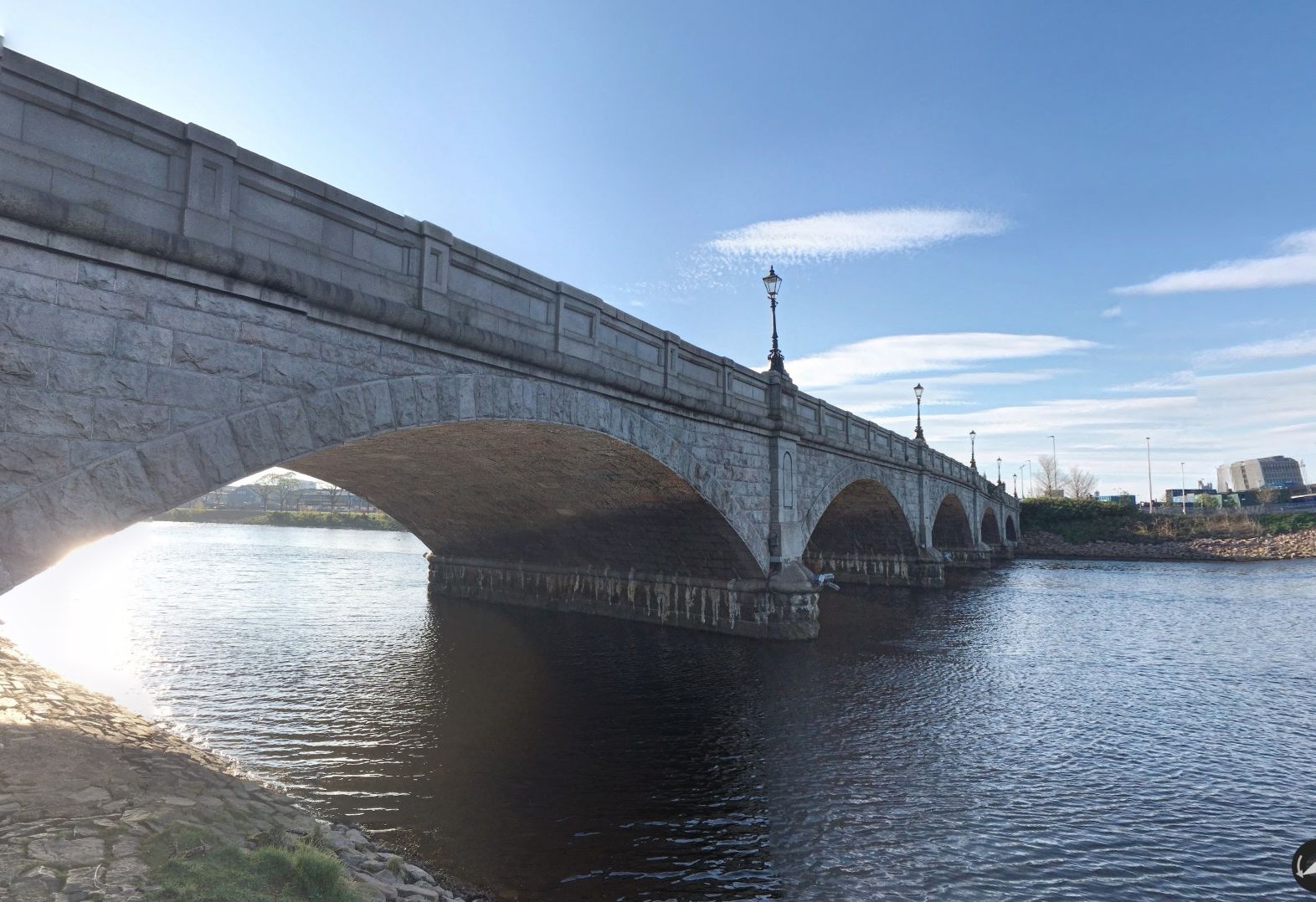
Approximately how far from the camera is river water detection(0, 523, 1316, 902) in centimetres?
787

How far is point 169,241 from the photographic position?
7.20 meters

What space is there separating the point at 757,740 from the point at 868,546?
95.2 feet

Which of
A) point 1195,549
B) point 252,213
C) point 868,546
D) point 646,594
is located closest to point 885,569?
point 868,546

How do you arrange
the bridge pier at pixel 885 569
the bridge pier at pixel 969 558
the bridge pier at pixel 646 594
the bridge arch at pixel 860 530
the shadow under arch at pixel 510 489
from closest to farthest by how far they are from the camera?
the shadow under arch at pixel 510 489 → the bridge pier at pixel 646 594 → the bridge arch at pixel 860 530 → the bridge pier at pixel 885 569 → the bridge pier at pixel 969 558

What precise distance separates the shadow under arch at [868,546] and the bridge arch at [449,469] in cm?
1608

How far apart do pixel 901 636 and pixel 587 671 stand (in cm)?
1097

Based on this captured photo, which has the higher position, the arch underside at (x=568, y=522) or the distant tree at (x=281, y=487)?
the distant tree at (x=281, y=487)

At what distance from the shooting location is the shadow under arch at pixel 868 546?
35594mm

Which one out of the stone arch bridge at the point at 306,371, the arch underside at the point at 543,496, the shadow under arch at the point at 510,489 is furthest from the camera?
the arch underside at the point at 543,496

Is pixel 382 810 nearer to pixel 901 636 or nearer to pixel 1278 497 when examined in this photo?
pixel 901 636

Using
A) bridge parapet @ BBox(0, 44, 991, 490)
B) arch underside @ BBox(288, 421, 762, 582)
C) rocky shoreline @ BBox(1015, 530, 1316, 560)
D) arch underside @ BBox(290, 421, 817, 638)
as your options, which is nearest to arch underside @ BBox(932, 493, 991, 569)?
rocky shoreline @ BBox(1015, 530, 1316, 560)

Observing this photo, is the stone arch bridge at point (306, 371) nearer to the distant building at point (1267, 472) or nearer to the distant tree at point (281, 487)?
the distant tree at point (281, 487)

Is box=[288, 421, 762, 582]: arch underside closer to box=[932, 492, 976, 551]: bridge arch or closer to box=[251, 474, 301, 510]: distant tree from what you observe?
box=[932, 492, 976, 551]: bridge arch

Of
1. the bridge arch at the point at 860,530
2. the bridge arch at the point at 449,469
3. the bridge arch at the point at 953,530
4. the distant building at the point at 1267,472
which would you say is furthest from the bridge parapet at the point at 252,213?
the distant building at the point at 1267,472
